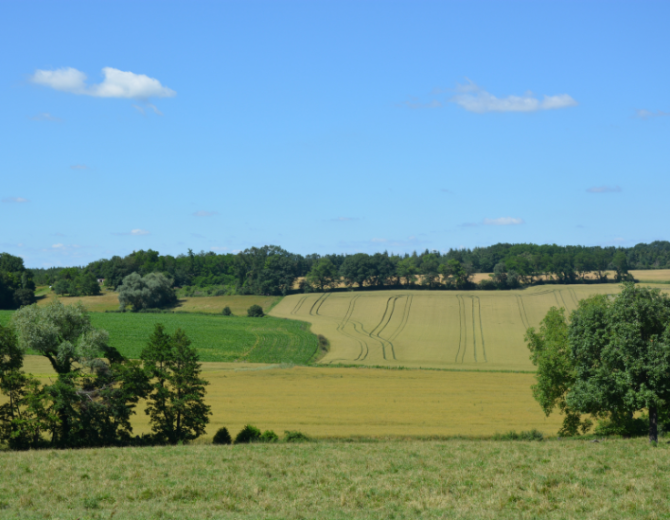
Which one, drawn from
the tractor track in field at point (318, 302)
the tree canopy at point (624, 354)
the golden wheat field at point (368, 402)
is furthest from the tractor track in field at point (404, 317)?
the tree canopy at point (624, 354)

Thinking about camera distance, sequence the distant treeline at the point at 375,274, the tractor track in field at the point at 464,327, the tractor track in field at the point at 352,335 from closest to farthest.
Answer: the tractor track in field at the point at 352,335 → the tractor track in field at the point at 464,327 → the distant treeline at the point at 375,274

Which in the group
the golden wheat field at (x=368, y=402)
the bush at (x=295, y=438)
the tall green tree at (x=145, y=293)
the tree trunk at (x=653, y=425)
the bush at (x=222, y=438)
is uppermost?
the tall green tree at (x=145, y=293)

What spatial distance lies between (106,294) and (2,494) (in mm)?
127948

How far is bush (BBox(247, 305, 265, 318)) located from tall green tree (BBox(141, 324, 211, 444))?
81.2 metres

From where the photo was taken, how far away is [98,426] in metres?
32.1

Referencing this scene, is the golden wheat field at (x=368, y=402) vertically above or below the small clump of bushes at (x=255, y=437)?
below

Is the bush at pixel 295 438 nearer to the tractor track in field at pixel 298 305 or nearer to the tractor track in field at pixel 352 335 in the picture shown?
the tractor track in field at pixel 352 335

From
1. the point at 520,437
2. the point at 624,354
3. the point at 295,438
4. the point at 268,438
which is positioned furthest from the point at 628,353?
the point at 268,438

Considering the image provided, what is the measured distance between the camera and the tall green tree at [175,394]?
32969 mm

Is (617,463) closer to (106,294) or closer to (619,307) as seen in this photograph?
(619,307)

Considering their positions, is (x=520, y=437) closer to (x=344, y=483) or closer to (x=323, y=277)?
(x=344, y=483)

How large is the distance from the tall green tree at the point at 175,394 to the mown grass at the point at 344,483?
7.36 meters

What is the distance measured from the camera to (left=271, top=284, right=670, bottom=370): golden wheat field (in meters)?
78.4

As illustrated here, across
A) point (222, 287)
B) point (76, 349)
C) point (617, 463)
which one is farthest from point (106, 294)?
point (617, 463)
